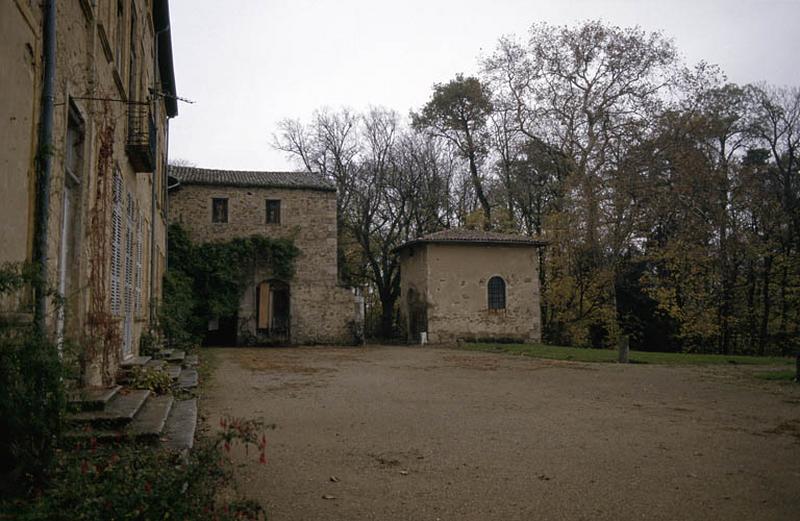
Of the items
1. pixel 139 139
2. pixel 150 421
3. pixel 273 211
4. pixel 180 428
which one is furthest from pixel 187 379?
pixel 273 211

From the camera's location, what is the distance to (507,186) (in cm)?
3209

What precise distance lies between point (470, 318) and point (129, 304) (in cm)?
1670

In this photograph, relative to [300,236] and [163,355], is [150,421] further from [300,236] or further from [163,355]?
[300,236]

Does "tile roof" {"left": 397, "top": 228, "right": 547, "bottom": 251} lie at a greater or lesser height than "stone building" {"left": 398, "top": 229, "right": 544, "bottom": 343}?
greater

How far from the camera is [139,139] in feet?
32.1

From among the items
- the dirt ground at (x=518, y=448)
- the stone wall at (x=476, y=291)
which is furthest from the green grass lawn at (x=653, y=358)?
the stone wall at (x=476, y=291)

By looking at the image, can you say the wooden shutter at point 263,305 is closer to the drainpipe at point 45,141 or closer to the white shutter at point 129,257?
the white shutter at point 129,257

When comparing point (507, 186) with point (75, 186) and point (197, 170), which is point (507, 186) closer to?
point (197, 170)

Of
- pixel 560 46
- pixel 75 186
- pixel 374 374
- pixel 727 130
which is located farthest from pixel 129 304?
pixel 727 130

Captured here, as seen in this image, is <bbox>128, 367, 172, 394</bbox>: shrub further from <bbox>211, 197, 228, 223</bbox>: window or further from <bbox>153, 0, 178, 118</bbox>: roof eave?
<bbox>211, 197, 228, 223</bbox>: window

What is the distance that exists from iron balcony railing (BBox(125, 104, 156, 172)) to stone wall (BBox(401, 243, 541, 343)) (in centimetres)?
1568

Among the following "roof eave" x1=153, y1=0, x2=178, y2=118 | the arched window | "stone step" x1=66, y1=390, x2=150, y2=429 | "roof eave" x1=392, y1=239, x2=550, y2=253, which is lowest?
"stone step" x1=66, y1=390, x2=150, y2=429

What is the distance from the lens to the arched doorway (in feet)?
77.6

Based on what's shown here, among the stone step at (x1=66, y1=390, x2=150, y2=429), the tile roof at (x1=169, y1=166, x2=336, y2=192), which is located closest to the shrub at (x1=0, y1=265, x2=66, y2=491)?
the stone step at (x1=66, y1=390, x2=150, y2=429)
